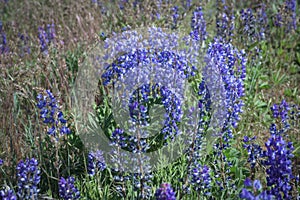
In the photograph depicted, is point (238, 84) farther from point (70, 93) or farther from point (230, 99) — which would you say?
point (70, 93)

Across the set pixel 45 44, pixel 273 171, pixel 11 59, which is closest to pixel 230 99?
pixel 273 171

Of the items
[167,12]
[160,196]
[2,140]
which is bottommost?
[2,140]

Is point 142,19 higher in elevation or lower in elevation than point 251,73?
higher

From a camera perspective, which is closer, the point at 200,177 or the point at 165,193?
the point at 165,193

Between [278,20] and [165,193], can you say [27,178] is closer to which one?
[165,193]

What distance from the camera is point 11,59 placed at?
169 inches

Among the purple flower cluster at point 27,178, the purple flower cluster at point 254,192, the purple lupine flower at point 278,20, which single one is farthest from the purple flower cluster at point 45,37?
the purple flower cluster at point 254,192

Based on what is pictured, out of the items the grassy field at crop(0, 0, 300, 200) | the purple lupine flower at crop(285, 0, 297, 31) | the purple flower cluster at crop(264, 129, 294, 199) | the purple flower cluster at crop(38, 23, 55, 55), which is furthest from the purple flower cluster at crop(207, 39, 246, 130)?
the purple lupine flower at crop(285, 0, 297, 31)

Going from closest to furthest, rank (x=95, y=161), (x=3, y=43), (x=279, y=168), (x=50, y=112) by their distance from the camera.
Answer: (x=279, y=168)
(x=50, y=112)
(x=95, y=161)
(x=3, y=43)

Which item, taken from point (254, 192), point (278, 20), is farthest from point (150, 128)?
point (278, 20)

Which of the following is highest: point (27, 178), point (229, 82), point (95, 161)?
point (229, 82)

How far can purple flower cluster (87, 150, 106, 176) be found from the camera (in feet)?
8.43

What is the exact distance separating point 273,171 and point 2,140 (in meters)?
1.91

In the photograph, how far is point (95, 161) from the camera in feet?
8.50
